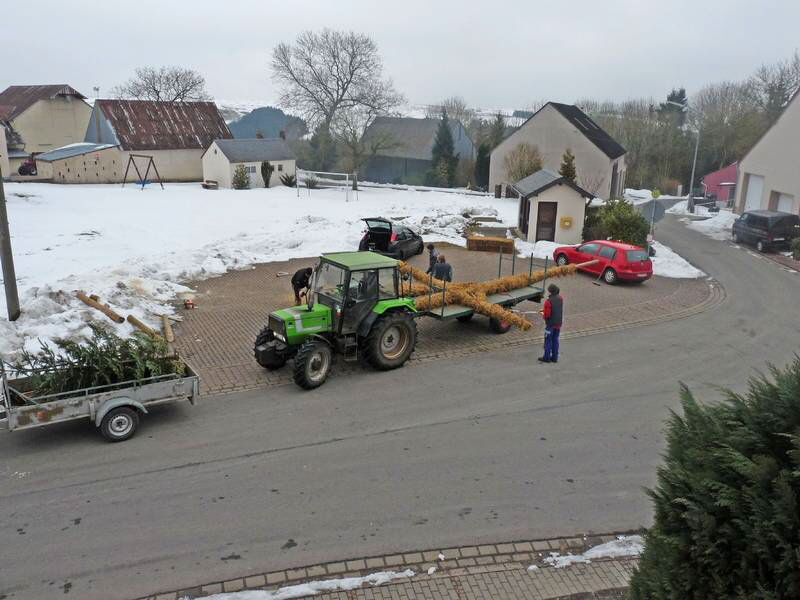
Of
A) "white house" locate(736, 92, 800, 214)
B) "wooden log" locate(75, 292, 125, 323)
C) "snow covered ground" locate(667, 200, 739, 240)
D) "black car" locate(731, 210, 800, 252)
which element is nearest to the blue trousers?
"wooden log" locate(75, 292, 125, 323)

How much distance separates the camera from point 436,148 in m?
55.8

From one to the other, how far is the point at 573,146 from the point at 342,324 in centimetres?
3541

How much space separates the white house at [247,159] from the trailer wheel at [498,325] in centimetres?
3014

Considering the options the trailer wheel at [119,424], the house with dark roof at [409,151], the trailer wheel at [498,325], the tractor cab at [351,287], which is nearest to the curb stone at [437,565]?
the trailer wheel at [119,424]

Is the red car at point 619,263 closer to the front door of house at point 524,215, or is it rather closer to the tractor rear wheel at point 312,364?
the front door of house at point 524,215

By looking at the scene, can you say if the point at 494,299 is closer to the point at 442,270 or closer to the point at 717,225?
the point at 442,270

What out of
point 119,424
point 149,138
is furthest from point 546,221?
point 149,138

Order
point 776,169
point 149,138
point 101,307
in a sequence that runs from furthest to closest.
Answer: point 149,138 < point 776,169 < point 101,307

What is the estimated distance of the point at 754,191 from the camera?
40031 mm

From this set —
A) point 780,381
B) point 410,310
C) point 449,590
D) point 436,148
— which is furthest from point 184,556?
point 436,148

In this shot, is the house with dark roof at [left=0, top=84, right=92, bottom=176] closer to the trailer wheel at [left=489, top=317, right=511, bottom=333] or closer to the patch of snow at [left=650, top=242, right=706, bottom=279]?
the patch of snow at [left=650, top=242, right=706, bottom=279]

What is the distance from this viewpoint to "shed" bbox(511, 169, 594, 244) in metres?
27.2

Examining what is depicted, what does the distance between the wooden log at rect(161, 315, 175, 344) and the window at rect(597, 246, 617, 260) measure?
548 inches

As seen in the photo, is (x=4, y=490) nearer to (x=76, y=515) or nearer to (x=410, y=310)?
(x=76, y=515)
